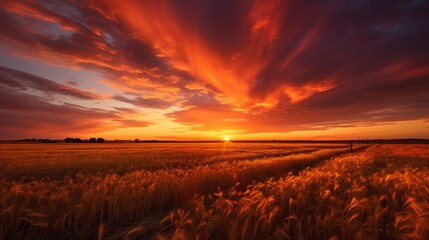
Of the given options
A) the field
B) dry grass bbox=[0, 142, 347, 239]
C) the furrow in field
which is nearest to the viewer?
the field

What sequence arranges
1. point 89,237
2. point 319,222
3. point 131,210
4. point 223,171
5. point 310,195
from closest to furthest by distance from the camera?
point 319,222, point 89,237, point 310,195, point 131,210, point 223,171

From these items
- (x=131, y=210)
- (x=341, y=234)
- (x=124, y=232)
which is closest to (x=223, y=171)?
(x=131, y=210)

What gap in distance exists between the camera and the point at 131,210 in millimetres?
5512

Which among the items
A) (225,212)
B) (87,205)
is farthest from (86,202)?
(225,212)

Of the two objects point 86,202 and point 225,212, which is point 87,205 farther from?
point 225,212

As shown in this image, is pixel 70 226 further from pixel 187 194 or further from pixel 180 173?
pixel 180 173

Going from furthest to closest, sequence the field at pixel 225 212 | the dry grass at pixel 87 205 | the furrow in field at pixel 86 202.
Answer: the furrow in field at pixel 86 202
the dry grass at pixel 87 205
the field at pixel 225 212

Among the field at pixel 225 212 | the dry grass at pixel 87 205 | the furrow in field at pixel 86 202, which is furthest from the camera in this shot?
the furrow in field at pixel 86 202

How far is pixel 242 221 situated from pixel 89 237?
127 inches

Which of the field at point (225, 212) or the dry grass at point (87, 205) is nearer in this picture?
the field at point (225, 212)

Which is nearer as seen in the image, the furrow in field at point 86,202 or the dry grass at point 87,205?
the dry grass at point 87,205

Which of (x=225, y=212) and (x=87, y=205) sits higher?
(x=225, y=212)

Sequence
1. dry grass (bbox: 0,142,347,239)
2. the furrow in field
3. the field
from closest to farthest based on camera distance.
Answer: the field, dry grass (bbox: 0,142,347,239), the furrow in field

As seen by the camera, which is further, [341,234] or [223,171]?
[223,171]
